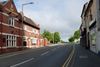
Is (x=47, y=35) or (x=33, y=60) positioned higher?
(x=47, y=35)

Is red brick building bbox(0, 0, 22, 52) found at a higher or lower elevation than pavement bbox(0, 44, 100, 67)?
higher

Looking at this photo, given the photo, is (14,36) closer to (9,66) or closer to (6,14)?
(6,14)

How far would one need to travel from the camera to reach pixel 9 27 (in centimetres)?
5053

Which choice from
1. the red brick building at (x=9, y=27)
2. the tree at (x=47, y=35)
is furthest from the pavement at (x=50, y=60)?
the tree at (x=47, y=35)

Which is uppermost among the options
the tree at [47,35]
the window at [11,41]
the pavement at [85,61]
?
the tree at [47,35]

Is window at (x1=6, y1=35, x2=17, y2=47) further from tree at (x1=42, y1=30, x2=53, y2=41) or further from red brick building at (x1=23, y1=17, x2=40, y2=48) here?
tree at (x1=42, y1=30, x2=53, y2=41)

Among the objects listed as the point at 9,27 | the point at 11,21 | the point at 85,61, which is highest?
the point at 11,21

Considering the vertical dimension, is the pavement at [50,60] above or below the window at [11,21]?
below

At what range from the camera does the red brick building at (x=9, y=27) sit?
46.6m

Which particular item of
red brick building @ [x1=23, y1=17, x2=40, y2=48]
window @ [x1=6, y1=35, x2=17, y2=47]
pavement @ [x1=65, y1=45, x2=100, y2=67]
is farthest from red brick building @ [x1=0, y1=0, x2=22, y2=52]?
pavement @ [x1=65, y1=45, x2=100, y2=67]

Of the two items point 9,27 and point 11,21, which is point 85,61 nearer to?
point 9,27

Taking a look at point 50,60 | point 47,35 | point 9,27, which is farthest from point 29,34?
point 47,35

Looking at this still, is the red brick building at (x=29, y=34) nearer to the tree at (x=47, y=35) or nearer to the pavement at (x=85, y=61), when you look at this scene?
the pavement at (x=85, y=61)

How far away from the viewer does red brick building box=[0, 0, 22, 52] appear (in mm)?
46562
